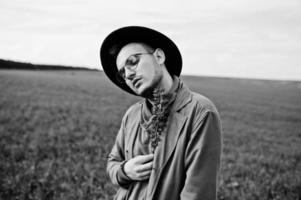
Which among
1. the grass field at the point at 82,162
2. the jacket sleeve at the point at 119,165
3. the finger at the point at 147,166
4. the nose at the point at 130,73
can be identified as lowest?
the grass field at the point at 82,162

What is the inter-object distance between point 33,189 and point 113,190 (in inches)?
55.3

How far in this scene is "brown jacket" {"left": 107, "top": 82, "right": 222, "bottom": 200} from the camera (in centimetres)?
137

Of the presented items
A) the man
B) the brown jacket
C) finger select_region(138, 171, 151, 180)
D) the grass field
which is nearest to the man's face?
the man

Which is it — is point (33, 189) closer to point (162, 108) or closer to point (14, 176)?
point (14, 176)

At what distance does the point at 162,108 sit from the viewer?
1.52 meters

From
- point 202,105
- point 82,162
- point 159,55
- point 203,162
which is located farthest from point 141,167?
point 82,162

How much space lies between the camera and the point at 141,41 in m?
1.82

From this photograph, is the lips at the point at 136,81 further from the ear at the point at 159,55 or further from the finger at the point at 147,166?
the finger at the point at 147,166

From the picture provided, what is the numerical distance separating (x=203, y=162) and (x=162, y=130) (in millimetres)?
314

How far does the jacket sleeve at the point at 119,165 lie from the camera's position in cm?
179

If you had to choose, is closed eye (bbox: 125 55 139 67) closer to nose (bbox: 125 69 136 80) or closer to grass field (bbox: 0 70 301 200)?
nose (bbox: 125 69 136 80)

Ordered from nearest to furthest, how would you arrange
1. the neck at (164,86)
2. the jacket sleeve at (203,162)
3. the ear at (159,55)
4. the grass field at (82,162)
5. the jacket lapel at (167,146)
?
1. the jacket sleeve at (203,162)
2. the jacket lapel at (167,146)
3. the neck at (164,86)
4. the ear at (159,55)
5. the grass field at (82,162)

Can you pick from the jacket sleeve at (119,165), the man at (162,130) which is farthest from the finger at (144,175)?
the jacket sleeve at (119,165)

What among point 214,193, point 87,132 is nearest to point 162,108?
point 214,193
